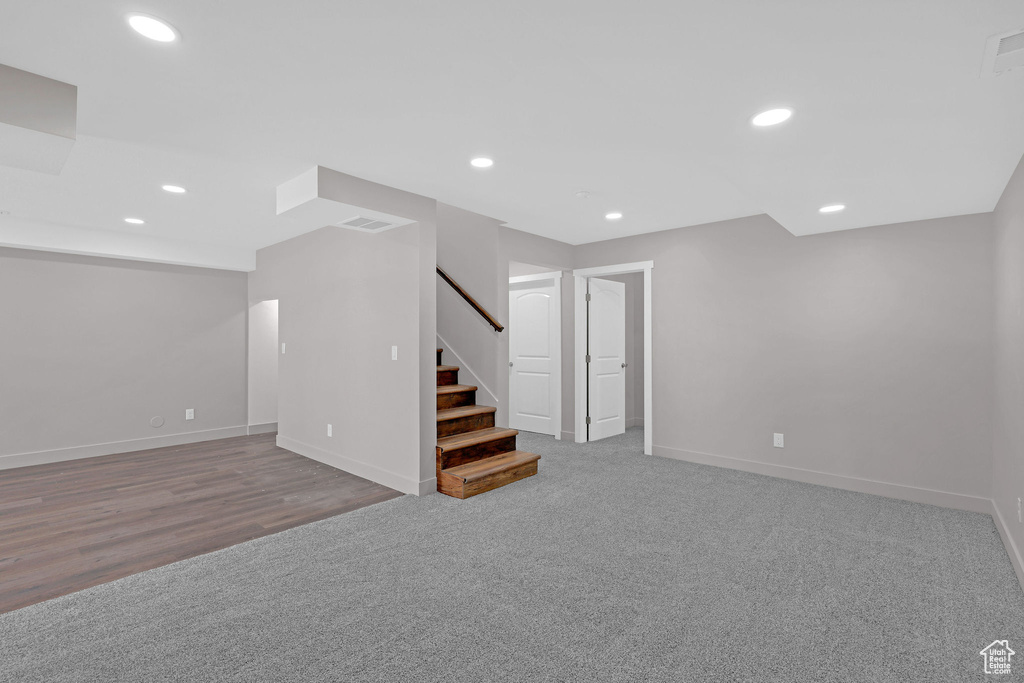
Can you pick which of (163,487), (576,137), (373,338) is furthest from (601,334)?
(163,487)

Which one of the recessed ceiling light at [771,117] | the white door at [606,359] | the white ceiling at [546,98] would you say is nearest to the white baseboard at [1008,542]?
the white ceiling at [546,98]

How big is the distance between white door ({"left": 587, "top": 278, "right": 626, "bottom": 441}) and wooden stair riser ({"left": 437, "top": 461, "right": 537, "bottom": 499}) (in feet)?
6.41

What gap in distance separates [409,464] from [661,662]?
8.16ft

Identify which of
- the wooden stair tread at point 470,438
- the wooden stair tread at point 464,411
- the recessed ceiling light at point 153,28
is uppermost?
the recessed ceiling light at point 153,28

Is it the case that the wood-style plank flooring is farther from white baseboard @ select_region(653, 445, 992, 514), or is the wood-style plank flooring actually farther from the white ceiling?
white baseboard @ select_region(653, 445, 992, 514)

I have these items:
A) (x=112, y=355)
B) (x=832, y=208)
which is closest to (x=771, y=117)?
(x=832, y=208)

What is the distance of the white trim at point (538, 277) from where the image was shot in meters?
5.82

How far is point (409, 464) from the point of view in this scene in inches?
152

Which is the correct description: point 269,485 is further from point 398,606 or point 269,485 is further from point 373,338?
point 398,606

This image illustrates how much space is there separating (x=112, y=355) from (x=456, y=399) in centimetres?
398

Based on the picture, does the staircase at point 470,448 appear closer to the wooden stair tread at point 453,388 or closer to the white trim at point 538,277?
the wooden stair tread at point 453,388

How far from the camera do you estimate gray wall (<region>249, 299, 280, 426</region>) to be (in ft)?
21.0

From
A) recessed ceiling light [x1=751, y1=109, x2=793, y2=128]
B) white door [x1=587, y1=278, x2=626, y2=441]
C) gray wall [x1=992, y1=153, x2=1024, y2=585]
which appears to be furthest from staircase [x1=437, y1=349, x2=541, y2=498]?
gray wall [x1=992, y1=153, x2=1024, y2=585]

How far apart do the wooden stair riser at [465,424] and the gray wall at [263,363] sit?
3.52m
